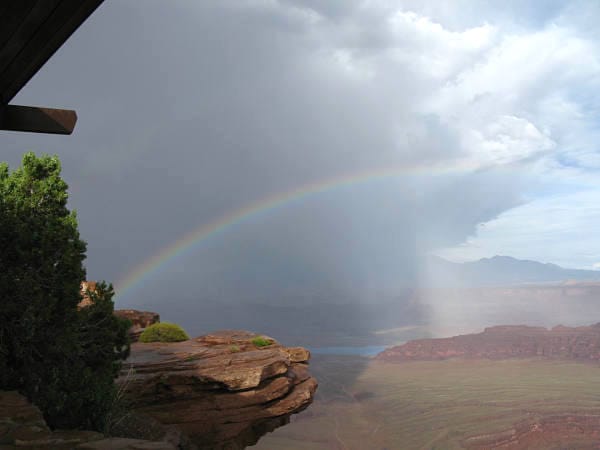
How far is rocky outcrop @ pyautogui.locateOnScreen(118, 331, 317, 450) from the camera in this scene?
18.2 meters

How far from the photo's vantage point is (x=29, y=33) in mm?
4543

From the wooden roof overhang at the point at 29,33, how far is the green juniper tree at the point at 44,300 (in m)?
3.77

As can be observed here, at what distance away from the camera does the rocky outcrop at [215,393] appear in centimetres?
1819

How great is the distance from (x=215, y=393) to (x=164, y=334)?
862 cm

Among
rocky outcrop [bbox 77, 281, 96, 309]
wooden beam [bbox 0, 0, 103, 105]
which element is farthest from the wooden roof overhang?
rocky outcrop [bbox 77, 281, 96, 309]

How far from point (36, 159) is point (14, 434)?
23.9 feet

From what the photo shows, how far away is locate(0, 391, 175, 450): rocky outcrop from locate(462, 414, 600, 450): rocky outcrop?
485 feet

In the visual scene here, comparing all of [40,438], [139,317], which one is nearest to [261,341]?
[139,317]

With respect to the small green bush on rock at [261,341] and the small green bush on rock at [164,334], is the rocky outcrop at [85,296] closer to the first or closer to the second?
the small green bush on rock at [164,334]

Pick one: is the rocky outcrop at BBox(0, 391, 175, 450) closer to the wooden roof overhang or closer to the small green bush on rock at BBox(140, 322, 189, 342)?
the wooden roof overhang

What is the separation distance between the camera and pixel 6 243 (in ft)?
29.3

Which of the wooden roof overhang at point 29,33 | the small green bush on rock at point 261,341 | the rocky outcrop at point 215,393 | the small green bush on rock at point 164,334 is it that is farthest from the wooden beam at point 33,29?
the small green bush on rock at point 164,334

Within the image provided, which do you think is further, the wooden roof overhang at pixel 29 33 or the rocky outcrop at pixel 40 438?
the rocky outcrop at pixel 40 438

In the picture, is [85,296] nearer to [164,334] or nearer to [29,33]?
[164,334]
